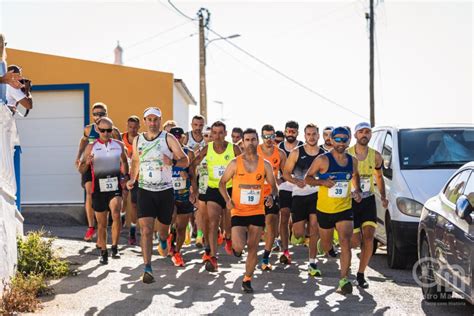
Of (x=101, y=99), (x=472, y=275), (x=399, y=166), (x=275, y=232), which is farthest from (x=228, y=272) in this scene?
(x=101, y=99)

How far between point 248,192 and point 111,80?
35.4 feet

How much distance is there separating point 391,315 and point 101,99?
12.4 metres

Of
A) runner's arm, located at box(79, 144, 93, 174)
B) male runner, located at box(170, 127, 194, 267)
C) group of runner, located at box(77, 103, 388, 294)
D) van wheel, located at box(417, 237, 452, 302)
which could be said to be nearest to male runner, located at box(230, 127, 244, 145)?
group of runner, located at box(77, 103, 388, 294)

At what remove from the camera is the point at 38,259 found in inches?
370

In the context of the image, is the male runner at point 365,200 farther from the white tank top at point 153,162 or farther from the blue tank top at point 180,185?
the blue tank top at point 180,185

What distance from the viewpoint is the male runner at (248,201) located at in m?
8.89

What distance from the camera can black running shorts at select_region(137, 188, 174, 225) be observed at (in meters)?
9.43

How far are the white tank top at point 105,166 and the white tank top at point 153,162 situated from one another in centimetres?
143

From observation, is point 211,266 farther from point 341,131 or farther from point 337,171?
point 341,131

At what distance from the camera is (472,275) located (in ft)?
22.0

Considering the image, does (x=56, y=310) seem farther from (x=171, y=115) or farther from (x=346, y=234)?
(x=171, y=115)

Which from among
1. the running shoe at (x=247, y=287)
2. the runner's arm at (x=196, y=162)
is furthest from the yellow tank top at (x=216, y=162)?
the running shoe at (x=247, y=287)

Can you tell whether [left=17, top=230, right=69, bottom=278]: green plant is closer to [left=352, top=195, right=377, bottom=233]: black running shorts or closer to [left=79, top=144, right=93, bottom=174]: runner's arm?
[left=79, top=144, right=93, bottom=174]: runner's arm

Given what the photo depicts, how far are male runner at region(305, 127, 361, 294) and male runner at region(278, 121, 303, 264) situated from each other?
7.99 feet
